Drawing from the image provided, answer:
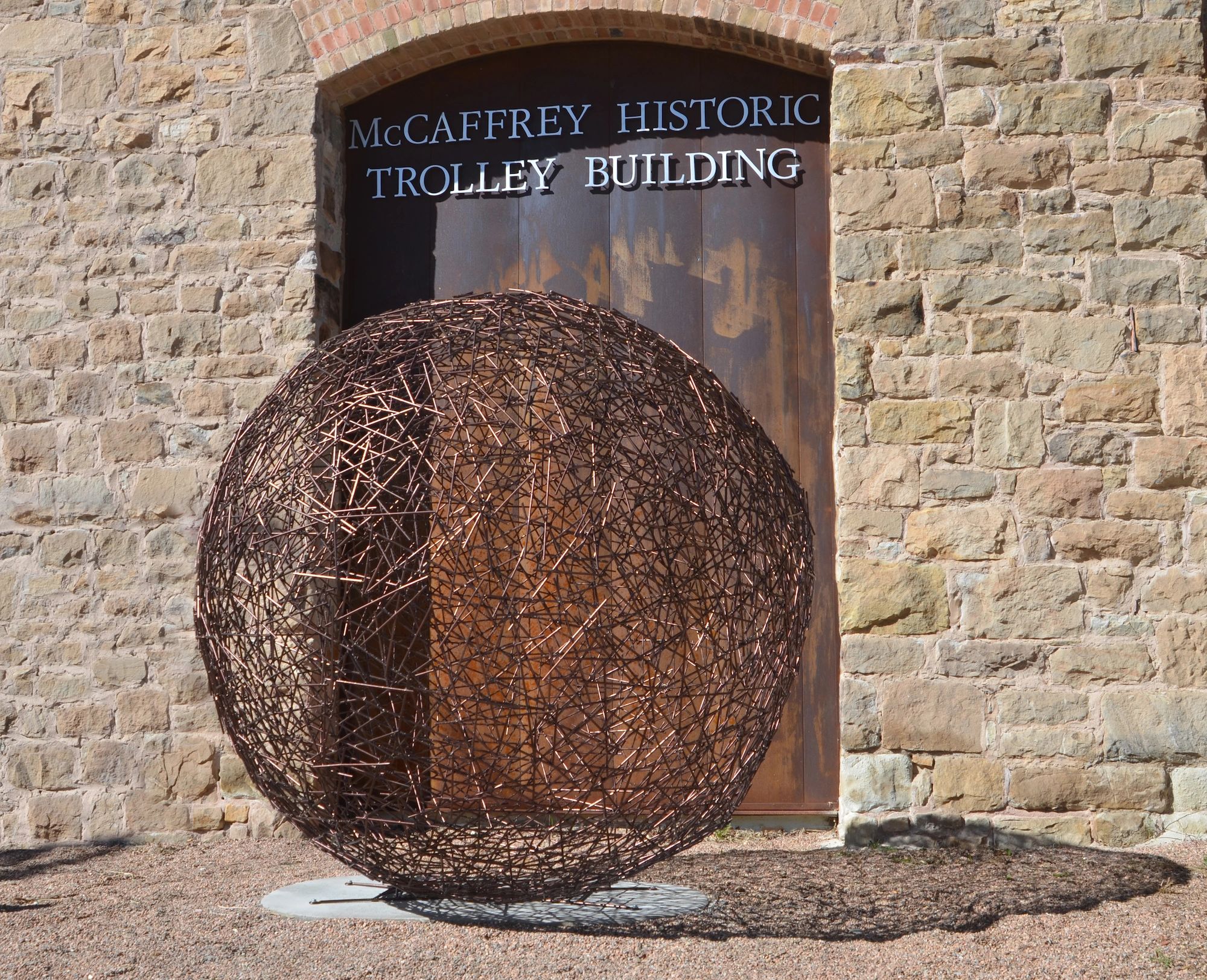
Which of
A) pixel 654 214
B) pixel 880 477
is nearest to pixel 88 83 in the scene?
pixel 654 214

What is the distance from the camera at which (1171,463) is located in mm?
4496

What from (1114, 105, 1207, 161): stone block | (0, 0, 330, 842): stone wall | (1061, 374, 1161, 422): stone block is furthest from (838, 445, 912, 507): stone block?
(0, 0, 330, 842): stone wall

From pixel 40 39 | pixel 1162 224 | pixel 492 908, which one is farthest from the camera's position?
pixel 40 39

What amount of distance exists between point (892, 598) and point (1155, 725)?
3.29 ft

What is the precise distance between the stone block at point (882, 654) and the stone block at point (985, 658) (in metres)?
0.09

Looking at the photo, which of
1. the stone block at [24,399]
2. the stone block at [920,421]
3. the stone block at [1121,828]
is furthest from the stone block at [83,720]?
the stone block at [1121,828]

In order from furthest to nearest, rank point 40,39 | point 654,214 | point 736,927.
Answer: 1. point 40,39
2. point 654,214
3. point 736,927

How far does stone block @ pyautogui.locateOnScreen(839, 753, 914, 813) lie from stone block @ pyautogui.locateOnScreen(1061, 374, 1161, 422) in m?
1.40

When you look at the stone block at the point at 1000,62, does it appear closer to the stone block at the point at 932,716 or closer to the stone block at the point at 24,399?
the stone block at the point at 932,716

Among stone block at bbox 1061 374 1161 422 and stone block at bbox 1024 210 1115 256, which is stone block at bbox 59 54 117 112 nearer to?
stone block at bbox 1024 210 1115 256

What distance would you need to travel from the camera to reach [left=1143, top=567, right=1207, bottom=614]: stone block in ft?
14.6

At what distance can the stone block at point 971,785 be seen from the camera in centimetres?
445

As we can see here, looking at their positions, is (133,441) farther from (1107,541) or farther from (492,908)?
(1107,541)

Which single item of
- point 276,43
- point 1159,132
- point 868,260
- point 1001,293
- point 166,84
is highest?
point 276,43
